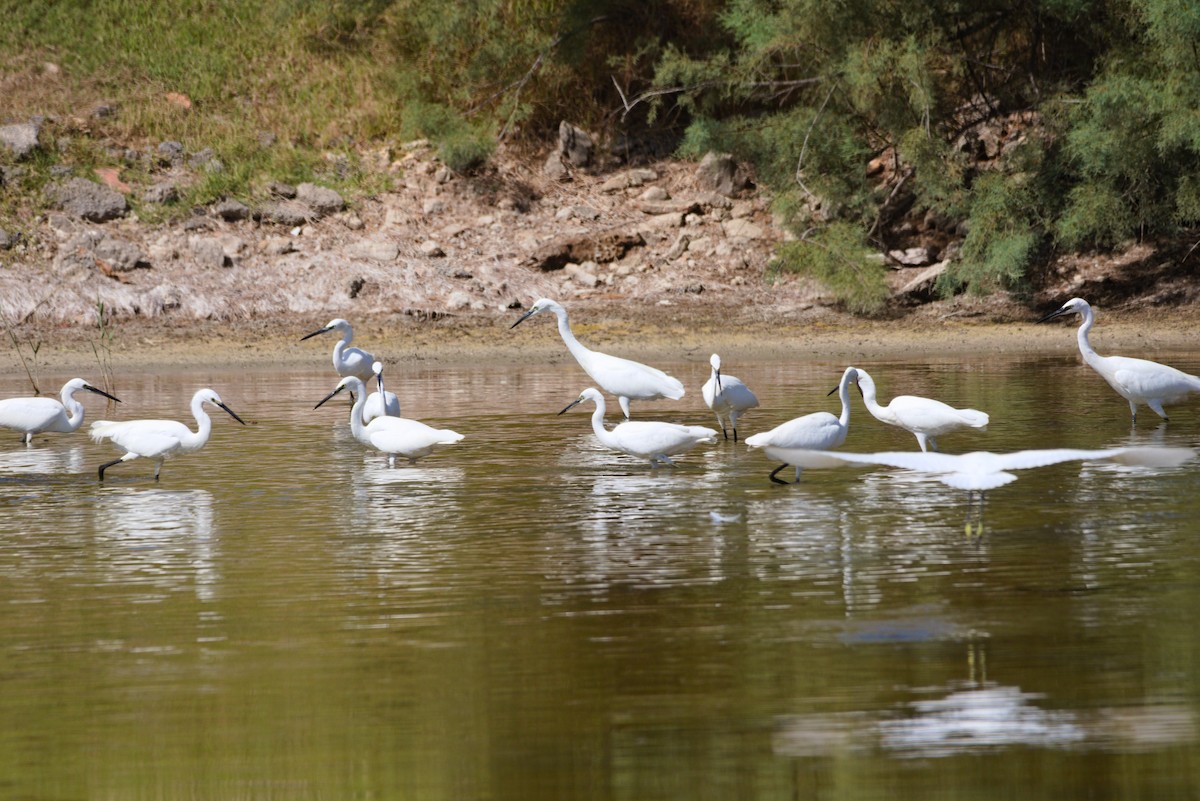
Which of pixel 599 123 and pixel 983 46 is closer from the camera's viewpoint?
pixel 983 46

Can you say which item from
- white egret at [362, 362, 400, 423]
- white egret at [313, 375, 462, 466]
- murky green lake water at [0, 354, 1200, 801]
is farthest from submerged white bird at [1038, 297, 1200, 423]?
white egret at [362, 362, 400, 423]

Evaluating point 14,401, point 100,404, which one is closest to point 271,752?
point 14,401

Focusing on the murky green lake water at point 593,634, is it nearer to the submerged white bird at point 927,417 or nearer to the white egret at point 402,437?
the white egret at point 402,437

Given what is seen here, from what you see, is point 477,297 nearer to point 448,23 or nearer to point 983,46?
point 448,23

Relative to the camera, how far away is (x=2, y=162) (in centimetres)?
2656

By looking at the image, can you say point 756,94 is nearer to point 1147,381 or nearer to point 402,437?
point 1147,381

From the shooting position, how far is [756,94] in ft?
83.4

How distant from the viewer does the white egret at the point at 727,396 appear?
12984mm

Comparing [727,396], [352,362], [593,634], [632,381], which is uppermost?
[352,362]

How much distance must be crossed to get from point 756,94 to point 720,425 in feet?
41.1

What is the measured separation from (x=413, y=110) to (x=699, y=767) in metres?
23.2

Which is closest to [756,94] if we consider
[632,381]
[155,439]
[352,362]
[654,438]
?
[352,362]

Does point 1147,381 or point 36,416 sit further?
point 1147,381

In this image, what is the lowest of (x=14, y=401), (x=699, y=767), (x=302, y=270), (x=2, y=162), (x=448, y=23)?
(x=699, y=767)
